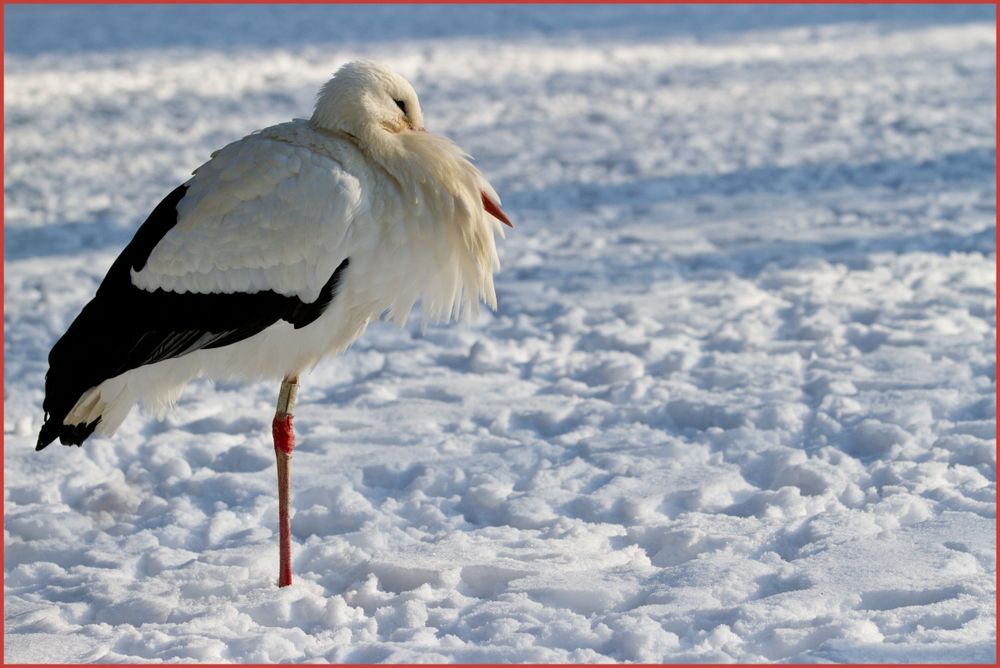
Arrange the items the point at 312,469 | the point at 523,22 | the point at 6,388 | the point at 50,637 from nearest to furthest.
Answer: the point at 50,637 < the point at 312,469 < the point at 6,388 < the point at 523,22

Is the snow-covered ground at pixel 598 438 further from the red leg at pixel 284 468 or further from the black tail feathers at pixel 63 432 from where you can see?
the black tail feathers at pixel 63 432

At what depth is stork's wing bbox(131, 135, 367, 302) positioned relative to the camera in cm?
354

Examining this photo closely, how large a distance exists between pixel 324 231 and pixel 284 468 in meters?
0.84

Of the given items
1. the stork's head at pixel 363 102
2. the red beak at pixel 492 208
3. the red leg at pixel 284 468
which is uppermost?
the stork's head at pixel 363 102

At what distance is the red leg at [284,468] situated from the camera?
3.72m

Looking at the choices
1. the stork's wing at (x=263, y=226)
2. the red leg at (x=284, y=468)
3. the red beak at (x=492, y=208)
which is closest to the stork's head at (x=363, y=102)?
the stork's wing at (x=263, y=226)

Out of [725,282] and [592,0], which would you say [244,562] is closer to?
[725,282]

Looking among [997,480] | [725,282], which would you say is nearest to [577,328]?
[725,282]

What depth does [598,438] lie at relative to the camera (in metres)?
4.79

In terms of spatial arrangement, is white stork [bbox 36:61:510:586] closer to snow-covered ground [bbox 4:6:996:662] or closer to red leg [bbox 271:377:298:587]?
red leg [bbox 271:377:298:587]

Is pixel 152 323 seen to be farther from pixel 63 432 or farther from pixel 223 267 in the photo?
pixel 63 432

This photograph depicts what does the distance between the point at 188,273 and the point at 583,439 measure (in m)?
1.75

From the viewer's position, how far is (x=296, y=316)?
3645 mm

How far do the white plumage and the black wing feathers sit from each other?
0.03 m
